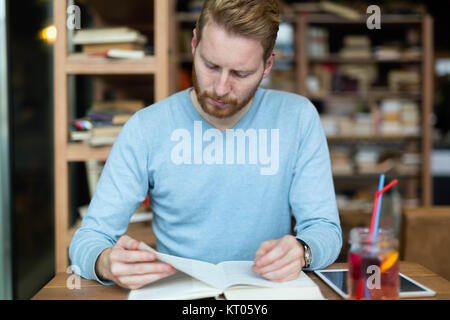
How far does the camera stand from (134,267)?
80 cm

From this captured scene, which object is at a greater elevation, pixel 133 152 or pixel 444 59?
pixel 444 59

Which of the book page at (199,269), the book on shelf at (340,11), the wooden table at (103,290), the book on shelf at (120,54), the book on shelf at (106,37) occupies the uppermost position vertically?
the book on shelf at (340,11)

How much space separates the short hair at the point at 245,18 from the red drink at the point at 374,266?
56cm

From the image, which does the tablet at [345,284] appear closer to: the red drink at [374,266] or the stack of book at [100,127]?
the red drink at [374,266]

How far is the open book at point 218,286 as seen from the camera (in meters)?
0.76

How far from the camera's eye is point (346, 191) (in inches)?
168

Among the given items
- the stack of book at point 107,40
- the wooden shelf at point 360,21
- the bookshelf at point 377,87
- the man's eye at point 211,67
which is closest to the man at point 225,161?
the man's eye at point 211,67

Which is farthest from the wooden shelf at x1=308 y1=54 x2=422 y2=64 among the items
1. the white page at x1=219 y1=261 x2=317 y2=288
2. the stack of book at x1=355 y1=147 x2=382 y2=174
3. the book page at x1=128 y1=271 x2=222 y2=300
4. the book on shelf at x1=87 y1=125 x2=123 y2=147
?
the book page at x1=128 y1=271 x2=222 y2=300

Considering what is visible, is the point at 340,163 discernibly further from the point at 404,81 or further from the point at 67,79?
the point at 67,79

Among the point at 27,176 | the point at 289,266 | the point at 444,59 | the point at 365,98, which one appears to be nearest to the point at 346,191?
the point at 365,98

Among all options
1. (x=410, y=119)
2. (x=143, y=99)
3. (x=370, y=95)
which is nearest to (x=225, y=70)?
(x=143, y=99)

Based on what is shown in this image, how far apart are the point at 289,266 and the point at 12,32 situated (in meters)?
1.79

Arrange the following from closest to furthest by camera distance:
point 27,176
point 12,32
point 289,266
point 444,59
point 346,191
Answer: point 289,266
point 12,32
point 27,176
point 346,191
point 444,59
